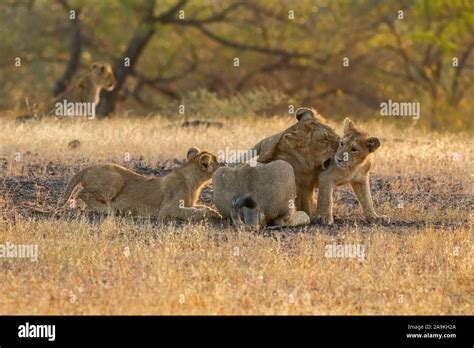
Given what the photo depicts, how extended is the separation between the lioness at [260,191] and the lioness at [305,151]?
36 centimetres

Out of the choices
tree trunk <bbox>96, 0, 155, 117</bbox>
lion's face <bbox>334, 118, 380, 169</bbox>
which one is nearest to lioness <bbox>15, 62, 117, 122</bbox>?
tree trunk <bbox>96, 0, 155, 117</bbox>

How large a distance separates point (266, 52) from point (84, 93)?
10079 millimetres

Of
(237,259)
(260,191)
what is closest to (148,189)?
(260,191)

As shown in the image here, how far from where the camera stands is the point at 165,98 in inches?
1208

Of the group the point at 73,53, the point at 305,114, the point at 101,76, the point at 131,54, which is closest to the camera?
the point at 305,114

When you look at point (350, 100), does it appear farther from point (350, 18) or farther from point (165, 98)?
point (165, 98)

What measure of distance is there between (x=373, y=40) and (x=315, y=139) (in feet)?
64.7

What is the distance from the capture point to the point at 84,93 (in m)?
18.2

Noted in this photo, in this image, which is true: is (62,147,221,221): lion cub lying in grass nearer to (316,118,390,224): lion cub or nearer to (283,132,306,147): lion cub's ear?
(283,132,306,147): lion cub's ear

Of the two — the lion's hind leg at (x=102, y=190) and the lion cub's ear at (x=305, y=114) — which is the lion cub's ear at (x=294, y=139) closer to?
the lion cub's ear at (x=305, y=114)

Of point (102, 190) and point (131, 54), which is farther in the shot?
point (131, 54)

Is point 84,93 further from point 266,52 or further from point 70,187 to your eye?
point 266,52

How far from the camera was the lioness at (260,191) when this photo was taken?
938 centimetres
